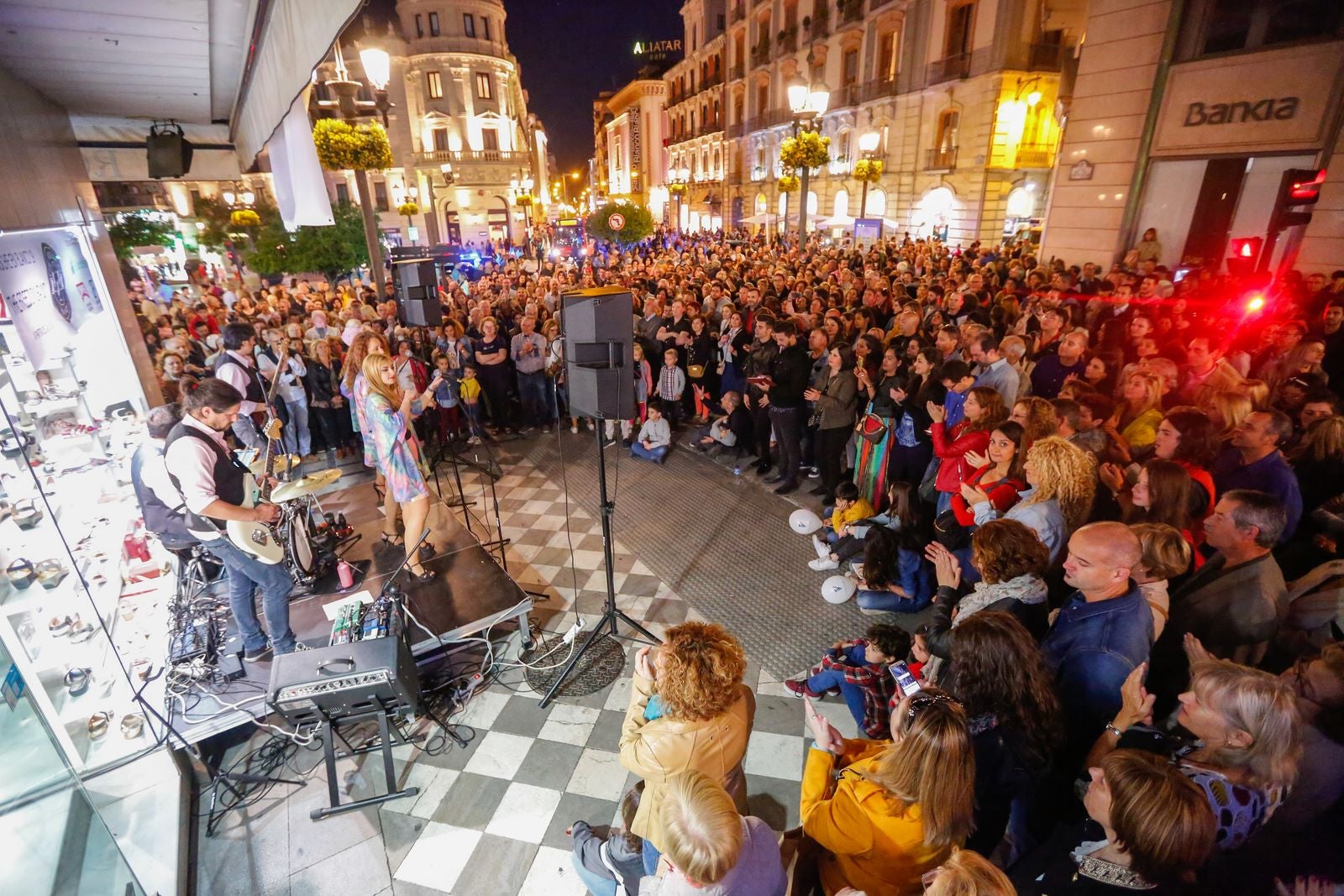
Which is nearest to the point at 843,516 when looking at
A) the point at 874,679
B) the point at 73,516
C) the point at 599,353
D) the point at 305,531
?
the point at 874,679

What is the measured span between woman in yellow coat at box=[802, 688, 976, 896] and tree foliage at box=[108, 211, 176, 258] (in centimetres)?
2372

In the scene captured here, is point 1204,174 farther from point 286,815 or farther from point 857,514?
point 286,815

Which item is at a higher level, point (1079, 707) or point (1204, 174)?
point (1204, 174)

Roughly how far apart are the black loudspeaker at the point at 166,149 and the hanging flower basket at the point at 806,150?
7609 mm

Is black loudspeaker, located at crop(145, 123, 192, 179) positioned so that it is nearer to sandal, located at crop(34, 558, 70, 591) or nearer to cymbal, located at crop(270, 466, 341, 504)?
cymbal, located at crop(270, 466, 341, 504)

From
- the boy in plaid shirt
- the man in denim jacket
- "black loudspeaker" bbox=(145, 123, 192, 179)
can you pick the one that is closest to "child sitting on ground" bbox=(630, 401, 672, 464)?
the boy in plaid shirt

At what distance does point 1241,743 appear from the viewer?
164 centimetres

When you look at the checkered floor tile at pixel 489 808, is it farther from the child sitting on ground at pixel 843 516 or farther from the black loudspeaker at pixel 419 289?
the black loudspeaker at pixel 419 289

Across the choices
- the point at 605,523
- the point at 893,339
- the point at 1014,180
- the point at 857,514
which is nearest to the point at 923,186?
the point at 1014,180

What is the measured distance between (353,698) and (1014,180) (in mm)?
22988

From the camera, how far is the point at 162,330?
28.1 ft

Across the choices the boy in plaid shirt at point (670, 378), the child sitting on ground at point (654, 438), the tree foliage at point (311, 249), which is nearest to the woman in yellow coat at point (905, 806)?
the child sitting on ground at point (654, 438)

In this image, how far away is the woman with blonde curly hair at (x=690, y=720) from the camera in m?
1.92

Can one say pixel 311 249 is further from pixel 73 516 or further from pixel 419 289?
pixel 73 516
